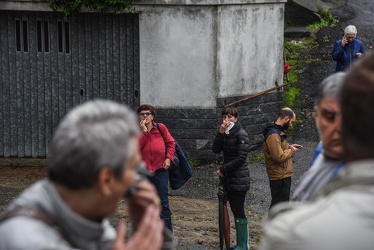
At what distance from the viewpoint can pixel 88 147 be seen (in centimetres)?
270

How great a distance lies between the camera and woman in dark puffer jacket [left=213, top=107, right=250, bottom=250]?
10102 millimetres

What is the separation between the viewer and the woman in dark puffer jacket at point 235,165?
10.1 meters

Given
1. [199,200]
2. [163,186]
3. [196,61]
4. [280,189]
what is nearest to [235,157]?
[280,189]

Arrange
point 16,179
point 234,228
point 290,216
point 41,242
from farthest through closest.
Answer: point 16,179
point 234,228
point 41,242
point 290,216

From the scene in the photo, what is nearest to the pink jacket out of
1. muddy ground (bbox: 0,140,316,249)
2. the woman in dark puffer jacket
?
the woman in dark puffer jacket

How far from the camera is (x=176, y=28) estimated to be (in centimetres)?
1362

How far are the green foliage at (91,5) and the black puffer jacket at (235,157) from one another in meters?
3.89

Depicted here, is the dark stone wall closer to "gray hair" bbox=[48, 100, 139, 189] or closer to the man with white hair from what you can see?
the man with white hair

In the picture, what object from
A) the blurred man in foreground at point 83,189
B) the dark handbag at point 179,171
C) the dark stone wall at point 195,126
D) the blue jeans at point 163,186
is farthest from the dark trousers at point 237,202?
the blurred man in foreground at point 83,189

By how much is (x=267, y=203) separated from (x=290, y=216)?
993 cm

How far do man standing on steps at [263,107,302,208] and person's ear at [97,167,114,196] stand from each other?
723cm

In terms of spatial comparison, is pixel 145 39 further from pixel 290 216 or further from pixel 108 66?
pixel 290 216

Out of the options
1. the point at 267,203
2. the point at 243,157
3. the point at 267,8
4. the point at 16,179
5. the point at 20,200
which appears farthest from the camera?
the point at 267,8

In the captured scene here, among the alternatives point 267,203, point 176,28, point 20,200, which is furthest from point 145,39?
point 20,200
